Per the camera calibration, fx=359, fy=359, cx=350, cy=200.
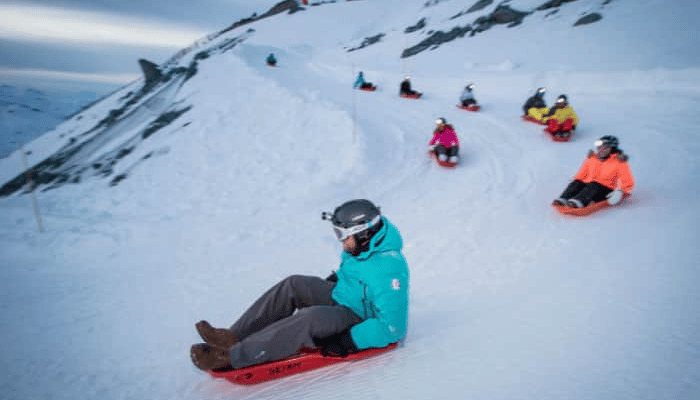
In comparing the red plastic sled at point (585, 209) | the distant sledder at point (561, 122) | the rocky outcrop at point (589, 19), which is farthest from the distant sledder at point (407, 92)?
the rocky outcrop at point (589, 19)

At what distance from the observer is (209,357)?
2.35 meters

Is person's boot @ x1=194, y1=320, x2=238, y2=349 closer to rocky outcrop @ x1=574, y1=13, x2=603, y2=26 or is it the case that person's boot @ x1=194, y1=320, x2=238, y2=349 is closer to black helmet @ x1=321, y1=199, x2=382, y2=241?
black helmet @ x1=321, y1=199, x2=382, y2=241

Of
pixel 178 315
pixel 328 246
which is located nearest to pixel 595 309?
pixel 328 246

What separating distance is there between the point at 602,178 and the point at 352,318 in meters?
4.69

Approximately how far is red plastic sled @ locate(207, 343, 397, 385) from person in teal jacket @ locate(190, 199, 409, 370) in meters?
0.04

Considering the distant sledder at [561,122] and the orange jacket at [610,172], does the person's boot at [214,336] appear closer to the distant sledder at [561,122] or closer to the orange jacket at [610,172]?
the orange jacket at [610,172]

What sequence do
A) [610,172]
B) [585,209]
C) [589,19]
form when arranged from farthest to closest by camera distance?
[589,19] → [610,172] → [585,209]

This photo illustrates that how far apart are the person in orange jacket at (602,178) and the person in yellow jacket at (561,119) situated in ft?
11.3

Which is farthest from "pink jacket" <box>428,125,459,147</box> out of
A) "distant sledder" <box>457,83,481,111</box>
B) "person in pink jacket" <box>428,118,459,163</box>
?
"distant sledder" <box>457,83,481,111</box>

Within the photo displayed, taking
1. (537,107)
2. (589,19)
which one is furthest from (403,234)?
(589,19)

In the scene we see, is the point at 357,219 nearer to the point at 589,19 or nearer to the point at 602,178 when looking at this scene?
the point at 602,178

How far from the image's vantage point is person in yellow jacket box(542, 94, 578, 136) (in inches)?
328

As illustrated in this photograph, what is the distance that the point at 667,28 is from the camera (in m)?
15.0

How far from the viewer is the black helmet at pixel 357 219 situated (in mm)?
2391
